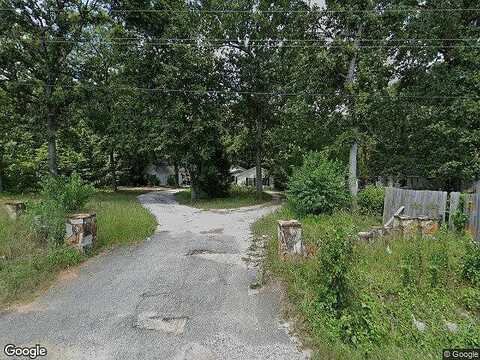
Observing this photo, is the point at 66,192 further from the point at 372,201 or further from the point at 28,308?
the point at 372,201

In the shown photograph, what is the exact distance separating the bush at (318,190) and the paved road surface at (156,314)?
4.63 meters

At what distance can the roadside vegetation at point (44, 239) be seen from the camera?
488 cm

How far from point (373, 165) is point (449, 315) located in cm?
1681

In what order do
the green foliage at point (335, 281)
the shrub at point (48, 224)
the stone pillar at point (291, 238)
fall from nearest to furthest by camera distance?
the green foliage at point (335, 281)
the stone pillar at point (291, 238)
the shrub at point (48, 224)

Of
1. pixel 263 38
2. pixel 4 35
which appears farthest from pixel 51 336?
pixel 263 38

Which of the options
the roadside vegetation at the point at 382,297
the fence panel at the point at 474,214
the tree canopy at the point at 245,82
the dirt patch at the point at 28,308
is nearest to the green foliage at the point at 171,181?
the tree canopy at the point at 245,82

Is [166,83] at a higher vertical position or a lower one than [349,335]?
higher

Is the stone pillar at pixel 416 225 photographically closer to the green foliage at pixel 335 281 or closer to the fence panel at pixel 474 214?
the fence panel at pixel 474 214

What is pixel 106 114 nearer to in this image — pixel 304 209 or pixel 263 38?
pixel 263 38

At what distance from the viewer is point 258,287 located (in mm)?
4988

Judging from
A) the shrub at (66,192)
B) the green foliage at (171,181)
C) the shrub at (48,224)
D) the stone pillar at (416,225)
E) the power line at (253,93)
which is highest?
the power line at (253,93)

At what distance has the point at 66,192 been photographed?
286 inches

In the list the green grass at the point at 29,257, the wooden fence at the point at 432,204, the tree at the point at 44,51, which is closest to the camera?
the green grass at the point at 29,257

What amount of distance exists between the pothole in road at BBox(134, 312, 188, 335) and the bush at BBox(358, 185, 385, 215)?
386 inches
